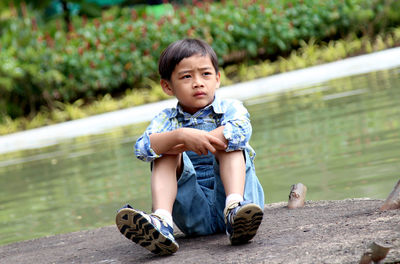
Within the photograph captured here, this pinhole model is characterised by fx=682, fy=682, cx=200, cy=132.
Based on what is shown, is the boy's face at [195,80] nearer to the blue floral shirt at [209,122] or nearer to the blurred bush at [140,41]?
the blue floral shirt at [209,122]

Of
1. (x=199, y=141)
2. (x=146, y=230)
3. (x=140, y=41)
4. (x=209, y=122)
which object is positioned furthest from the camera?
(x=140, y=41)

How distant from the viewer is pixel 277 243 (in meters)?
3.10

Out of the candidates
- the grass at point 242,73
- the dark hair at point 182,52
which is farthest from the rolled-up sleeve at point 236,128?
the grass at point 242,73

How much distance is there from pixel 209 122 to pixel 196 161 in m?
0.22

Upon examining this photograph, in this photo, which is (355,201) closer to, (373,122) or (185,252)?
(185,252)

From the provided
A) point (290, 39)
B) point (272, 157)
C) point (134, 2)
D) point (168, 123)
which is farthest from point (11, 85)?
point (134, 2)

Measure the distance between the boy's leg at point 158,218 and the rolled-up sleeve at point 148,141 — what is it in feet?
0.17

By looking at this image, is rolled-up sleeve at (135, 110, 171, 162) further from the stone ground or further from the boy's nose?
the stone ground

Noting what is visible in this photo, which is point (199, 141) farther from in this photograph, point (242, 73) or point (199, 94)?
point (242, 73)

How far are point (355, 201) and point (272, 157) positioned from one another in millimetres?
2129

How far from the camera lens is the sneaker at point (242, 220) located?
299 cm

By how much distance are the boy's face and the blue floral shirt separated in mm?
74

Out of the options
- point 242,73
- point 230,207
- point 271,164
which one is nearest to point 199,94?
point 230,207

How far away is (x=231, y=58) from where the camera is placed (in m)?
15.3
